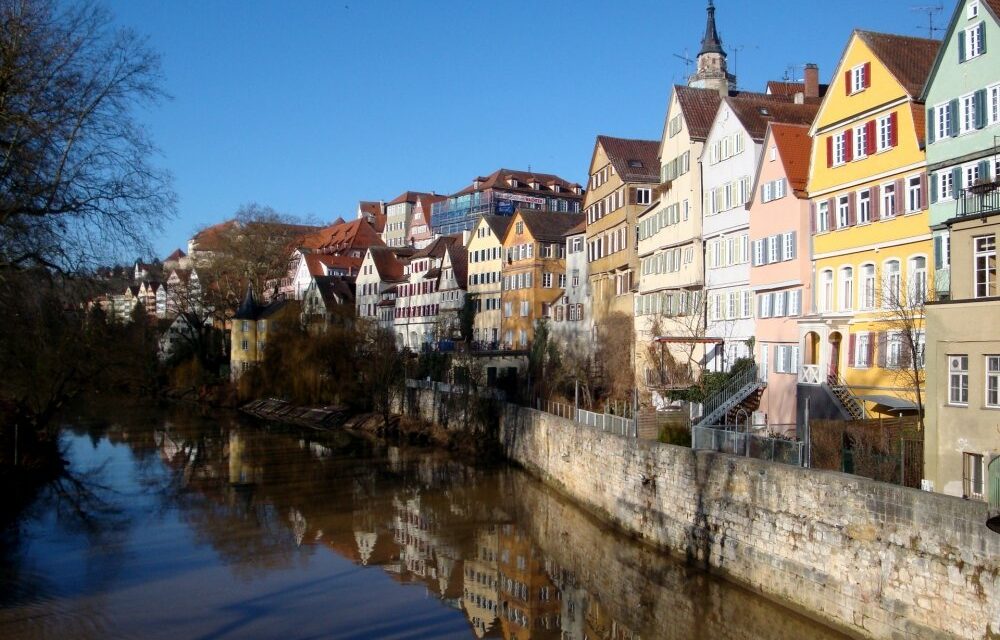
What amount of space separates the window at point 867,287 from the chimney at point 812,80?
14.6 m

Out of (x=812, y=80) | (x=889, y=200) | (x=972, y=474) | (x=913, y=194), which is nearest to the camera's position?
(x=972, y=474)

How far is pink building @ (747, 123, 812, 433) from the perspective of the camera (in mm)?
27547

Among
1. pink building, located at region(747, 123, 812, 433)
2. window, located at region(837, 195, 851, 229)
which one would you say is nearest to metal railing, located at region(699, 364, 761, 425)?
pink building, located at region(747, 123, 812, 433)

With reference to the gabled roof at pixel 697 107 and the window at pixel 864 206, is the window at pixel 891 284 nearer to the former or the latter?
the window at pixel 864 206

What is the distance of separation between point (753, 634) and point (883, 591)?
275cm

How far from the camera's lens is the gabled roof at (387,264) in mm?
77938

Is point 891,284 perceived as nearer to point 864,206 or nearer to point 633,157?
point 864,206

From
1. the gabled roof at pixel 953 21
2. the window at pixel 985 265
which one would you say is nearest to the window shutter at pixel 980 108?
the gabled roof at pixel 953 21

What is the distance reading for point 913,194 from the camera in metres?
23.1

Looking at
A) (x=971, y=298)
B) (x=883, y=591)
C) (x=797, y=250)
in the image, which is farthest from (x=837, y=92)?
(x=883, y=591)

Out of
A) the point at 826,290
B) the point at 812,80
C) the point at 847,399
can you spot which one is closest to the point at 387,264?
the point at 812,80

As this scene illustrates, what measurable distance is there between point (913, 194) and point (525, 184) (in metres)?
71.0

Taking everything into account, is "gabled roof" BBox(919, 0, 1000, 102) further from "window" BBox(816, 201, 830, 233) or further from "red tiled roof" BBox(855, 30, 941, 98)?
"window" BBox(816, 201, 830, 233)

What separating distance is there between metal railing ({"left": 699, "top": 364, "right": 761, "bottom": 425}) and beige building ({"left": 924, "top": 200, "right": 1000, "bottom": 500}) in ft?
34.7
